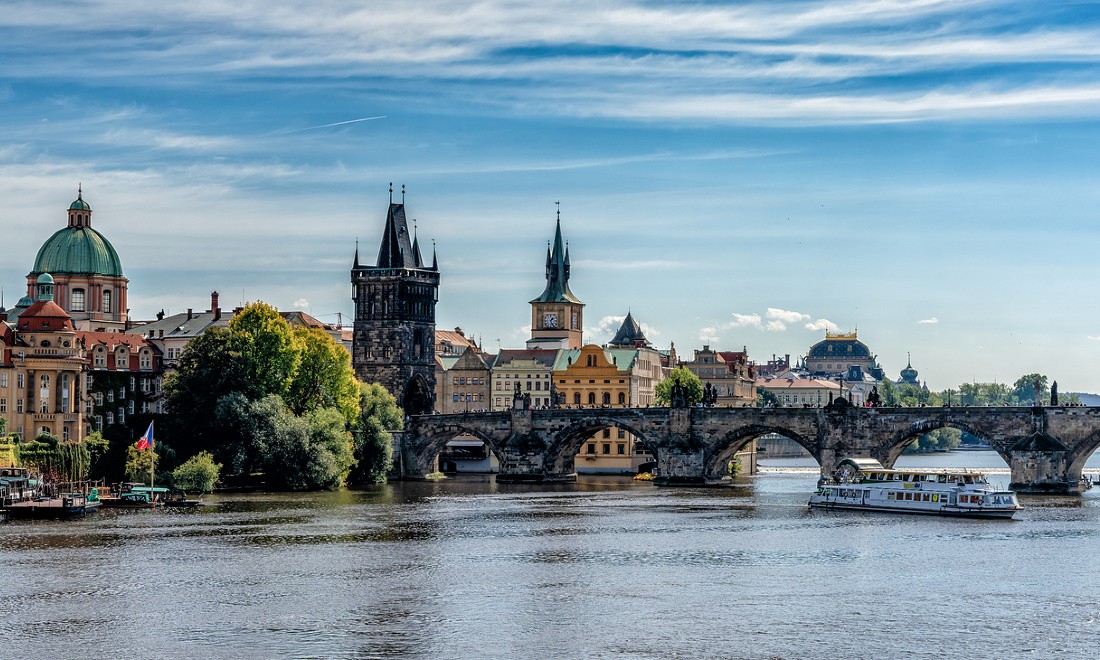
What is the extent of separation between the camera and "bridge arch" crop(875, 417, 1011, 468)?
5394 inches

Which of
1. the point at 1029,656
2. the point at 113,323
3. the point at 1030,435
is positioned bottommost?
the point at 1029,656

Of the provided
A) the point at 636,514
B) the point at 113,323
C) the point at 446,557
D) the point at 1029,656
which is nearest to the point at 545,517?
the point at 636,514

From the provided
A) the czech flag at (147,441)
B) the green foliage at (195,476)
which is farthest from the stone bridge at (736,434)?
the czech flag at (147,441)

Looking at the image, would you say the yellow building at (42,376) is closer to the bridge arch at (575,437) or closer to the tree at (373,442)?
the tree at (373,442)

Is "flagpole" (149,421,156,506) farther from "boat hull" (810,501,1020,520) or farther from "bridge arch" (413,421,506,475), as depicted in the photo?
"boat hull" (810,501,1020,520)

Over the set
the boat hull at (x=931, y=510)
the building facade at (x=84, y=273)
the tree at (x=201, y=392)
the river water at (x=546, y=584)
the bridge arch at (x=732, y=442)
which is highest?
the building facade at (x=84, y=273)

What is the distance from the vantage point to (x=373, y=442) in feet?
491

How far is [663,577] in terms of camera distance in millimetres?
81625

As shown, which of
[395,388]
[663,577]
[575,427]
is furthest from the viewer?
[395,388]

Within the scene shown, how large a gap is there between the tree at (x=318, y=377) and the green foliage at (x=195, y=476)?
15415 mm

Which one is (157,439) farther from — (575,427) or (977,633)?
(977,633)

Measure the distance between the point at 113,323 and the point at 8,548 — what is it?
9580 cm

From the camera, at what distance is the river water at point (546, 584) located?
6450 cm

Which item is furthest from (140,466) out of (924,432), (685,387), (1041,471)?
(685,387)
